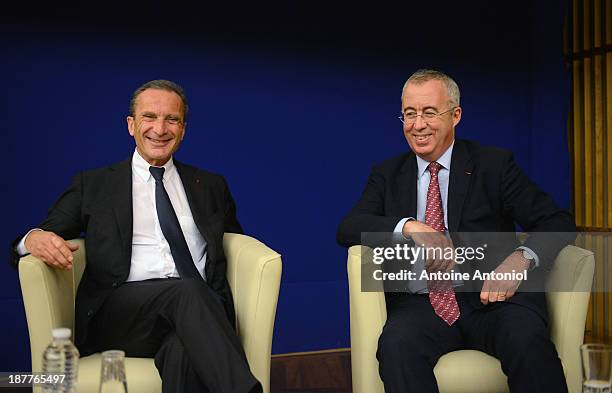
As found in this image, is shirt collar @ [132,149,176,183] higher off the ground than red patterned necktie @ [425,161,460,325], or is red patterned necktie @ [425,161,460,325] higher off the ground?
shirt collar @ [132,149,176,183]

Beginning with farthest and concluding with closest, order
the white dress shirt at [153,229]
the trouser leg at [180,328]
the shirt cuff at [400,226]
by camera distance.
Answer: the white dress shirt at [153,229] < the shirt cuff at [400,226] < the trouser leg at [180,328]

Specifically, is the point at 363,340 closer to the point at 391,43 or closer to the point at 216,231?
the point at 216,231

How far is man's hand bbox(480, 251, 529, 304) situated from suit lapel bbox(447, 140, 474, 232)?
282 mm

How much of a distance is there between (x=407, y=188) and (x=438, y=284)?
1.38ft

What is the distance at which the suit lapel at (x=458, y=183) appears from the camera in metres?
2.99

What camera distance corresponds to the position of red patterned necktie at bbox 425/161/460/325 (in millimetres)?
2865

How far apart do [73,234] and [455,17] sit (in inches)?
134

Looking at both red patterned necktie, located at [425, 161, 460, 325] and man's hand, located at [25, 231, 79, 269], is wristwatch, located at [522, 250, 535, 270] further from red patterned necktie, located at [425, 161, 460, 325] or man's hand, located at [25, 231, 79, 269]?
man's hand, located at [25, 231, 79, 269]

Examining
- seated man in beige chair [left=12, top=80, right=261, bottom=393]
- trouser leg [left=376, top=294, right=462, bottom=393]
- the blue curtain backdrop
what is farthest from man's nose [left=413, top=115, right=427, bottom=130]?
the blue curtain backdrop

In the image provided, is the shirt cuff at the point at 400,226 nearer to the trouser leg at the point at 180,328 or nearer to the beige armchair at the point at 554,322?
the beige armchair at the point at 554,322

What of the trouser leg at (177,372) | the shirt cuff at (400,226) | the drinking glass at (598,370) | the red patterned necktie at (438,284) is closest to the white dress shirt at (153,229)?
the trouser leg at (177,372)

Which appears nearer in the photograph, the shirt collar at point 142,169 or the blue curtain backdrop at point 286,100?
the shirt collar at point 142,169

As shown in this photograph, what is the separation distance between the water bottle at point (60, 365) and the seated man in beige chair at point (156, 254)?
0.89m

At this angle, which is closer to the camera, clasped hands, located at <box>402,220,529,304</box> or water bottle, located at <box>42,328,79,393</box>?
water bottle, located at <box>42,328,79,393</box>
